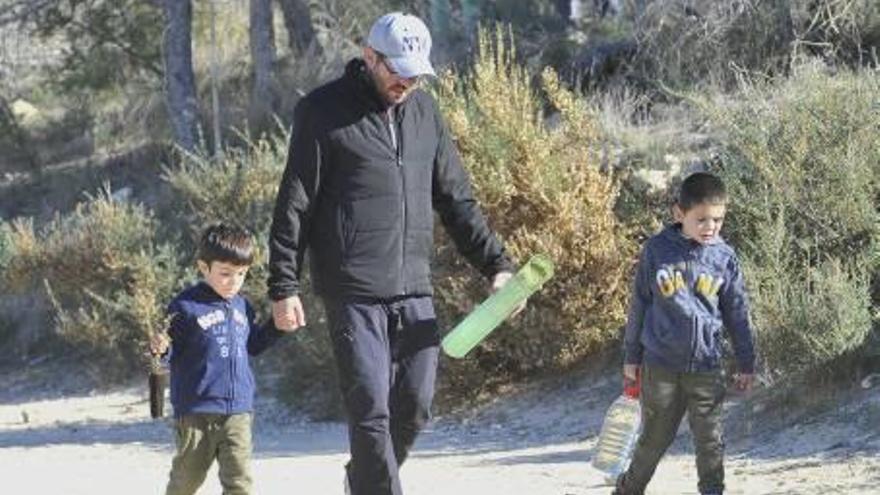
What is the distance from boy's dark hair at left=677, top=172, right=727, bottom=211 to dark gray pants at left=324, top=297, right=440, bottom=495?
1.25 m

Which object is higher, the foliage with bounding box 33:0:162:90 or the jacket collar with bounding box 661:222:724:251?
the jacket collar with bounding box 661:222:724:251

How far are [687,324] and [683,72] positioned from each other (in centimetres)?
964

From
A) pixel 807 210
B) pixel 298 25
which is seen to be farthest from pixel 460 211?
pixel 298 25

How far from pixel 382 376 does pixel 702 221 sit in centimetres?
162

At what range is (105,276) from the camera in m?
18.1

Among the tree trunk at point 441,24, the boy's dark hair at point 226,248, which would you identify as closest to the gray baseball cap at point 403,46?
the boy's dark hair at point 226,248

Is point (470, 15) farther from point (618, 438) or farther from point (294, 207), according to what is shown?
point (294, 207)

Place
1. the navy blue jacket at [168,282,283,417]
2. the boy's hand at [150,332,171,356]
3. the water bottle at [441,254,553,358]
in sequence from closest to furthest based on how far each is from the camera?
the water bottle at [441,254,553,358]
the boy's hand at [150,332,171,356]
the navy blue jacket at [168,282,283,417]

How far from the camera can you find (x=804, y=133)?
36.4 ft

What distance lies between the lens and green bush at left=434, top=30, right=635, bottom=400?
11.8 metres

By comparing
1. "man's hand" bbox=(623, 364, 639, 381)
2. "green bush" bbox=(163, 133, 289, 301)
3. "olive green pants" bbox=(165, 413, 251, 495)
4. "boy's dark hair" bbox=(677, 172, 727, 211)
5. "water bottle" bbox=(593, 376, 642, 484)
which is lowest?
"green bush" bbox=(163, 133, 289, 301)

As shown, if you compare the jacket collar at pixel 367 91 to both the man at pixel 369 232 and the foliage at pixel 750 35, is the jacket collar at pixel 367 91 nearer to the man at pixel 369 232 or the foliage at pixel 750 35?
the man at pixel 369 232

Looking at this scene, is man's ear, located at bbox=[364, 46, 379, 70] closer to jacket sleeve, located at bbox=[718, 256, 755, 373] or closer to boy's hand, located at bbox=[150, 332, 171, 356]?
boy's hand, located at bbox=[150, 332, 171, 356]

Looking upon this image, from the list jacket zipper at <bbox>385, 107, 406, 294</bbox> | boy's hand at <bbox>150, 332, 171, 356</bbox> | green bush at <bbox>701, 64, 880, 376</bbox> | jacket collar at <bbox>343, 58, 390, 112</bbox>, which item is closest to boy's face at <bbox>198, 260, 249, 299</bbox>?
boy's hand at <bbox>150, 332, 171, 356</bbox>
